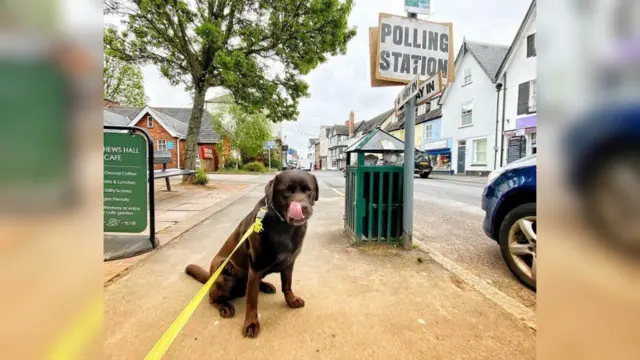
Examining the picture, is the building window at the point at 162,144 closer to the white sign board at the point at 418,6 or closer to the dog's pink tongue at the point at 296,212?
the white sign board at the point at 418,6

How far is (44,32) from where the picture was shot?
1.30 feet

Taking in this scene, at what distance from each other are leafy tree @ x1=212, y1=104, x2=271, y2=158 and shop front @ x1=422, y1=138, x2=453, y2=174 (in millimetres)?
16690

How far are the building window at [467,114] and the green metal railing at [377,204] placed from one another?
2169 cm

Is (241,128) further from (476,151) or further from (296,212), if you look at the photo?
(296,212)

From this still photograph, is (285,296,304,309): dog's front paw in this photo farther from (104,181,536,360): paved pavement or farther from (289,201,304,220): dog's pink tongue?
(289,201,304,220): dog's pink tongue

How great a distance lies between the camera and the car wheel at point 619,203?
0.51 m

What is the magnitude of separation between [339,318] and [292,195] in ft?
3.07

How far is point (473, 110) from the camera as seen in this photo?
71.4ft

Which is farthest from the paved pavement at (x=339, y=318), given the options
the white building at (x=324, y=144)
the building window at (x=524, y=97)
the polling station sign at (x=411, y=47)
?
the white building at (x=324, y=144)

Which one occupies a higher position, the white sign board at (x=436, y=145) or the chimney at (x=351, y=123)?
the chimney at (x=351, y=123)

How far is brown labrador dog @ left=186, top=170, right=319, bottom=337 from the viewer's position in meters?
1.92

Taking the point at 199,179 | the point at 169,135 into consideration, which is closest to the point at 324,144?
the point at 169,135

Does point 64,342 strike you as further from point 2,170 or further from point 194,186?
point 194,186

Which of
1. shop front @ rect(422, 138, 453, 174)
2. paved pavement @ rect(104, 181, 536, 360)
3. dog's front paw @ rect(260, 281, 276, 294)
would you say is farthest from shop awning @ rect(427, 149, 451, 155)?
dog's front paw @ rect(260, 281, 276, 294)
